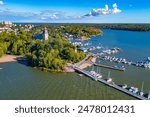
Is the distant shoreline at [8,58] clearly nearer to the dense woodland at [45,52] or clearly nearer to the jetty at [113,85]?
the dense woodland at [45,52]

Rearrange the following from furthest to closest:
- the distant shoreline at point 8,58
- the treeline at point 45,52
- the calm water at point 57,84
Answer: the distant shoreline at point 8,58
the treeline at point 45,52
the calm water at point 57,84

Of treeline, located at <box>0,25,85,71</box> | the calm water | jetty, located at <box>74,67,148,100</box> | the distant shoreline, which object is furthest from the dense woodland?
jetty, located at <box>74,67,148,100</box>

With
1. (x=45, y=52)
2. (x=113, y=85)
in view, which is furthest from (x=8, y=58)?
(x=113, y=85)

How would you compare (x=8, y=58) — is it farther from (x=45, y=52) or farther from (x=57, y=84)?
(x=57, y=84)

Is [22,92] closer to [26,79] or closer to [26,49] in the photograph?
[26,79]

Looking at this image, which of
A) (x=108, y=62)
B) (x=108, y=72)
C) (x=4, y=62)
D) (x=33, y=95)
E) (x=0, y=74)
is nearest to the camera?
(x=33, y=95)

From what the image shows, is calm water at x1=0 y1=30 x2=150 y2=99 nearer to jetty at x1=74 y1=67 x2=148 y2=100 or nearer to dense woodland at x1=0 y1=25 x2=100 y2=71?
jetty at x1=74 y1=67 x2=148 y2=100

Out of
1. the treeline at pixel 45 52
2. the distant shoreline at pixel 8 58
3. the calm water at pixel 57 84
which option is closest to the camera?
the calm water at pixel 57 84

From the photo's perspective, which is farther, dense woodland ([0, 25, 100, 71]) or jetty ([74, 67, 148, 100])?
dense woodland ([0, 25, 100, 71])

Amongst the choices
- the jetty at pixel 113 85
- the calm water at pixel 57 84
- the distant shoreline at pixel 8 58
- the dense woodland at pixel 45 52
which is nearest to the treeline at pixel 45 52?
the dense woodland at pixel 45 52

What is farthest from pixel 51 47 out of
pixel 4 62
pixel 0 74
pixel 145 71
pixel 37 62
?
pixel 145 71

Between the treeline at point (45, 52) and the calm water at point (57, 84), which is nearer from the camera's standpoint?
the calm water at point (57, 84)
